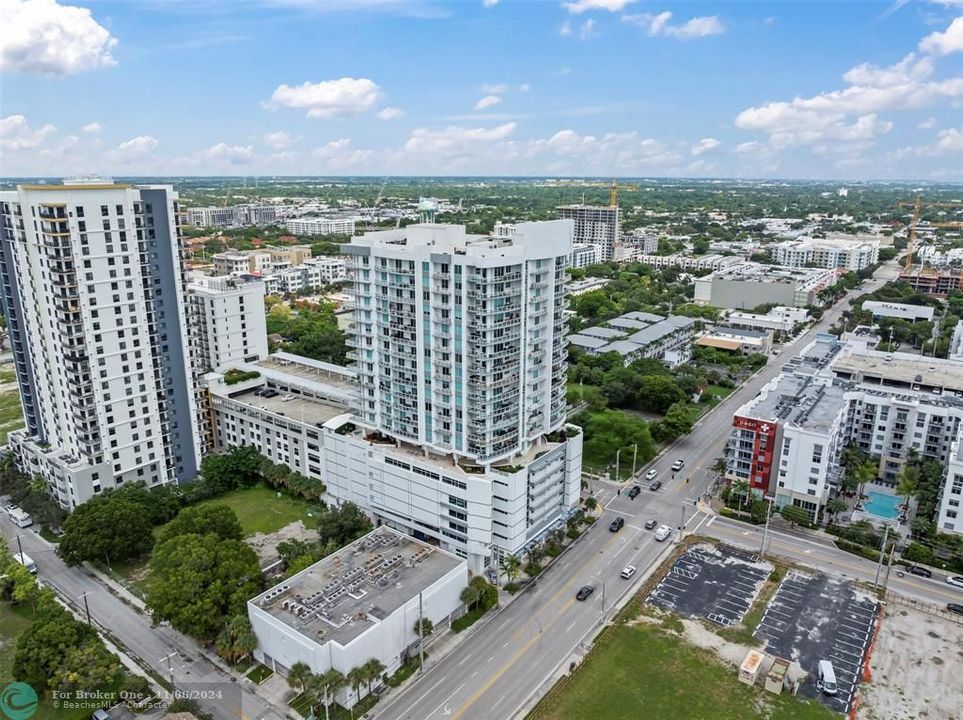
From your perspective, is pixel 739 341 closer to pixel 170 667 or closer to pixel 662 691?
pixel 662 691

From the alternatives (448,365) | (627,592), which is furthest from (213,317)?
(627,592)

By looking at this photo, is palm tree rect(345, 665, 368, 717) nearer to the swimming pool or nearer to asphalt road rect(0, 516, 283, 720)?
asphalt road rect(0, 516, 283, 720)

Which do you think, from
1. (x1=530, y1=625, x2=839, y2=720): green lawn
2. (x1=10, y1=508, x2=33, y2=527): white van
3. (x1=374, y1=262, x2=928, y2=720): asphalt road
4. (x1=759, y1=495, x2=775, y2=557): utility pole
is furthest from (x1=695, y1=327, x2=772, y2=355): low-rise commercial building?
(x1=10, y1=508, x2=33, y2=527): white van

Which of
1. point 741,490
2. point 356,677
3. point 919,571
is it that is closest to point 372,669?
point 356,677

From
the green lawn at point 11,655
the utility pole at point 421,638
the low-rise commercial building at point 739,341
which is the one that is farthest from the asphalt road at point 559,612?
the low-rise commercial building at point 739,341

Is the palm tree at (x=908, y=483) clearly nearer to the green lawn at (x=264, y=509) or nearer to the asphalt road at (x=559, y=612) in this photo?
the asphalt road at (x=559, y=612)

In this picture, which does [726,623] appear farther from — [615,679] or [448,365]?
[448,365]
